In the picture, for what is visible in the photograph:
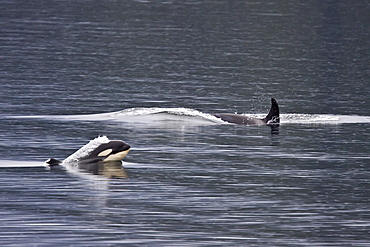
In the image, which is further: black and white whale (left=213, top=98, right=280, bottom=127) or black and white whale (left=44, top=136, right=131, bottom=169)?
black and white whale (left=213, top=98, right=280, bottom=127)

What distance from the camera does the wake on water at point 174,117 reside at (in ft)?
116

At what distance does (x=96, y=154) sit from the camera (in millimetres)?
25797

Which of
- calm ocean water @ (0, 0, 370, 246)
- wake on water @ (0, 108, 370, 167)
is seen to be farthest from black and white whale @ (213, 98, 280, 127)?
calm ocean water @ (0, 0, 370, 246)

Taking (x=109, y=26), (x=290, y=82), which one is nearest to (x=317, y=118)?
(x=290, y=82)

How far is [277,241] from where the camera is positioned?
18516 millimetres

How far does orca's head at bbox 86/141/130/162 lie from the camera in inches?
1012

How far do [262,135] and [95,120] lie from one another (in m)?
5.61

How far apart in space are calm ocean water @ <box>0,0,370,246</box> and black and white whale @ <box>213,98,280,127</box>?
46 centimetres

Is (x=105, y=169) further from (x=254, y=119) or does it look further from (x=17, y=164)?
(x=254, y=119)

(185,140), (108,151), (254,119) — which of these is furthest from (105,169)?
(254,119)

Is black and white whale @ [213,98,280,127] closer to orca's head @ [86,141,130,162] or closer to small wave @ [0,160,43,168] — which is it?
orca's head @ [86,141,130,162]

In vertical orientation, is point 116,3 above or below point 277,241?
above

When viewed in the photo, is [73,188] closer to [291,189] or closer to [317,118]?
[291,189]

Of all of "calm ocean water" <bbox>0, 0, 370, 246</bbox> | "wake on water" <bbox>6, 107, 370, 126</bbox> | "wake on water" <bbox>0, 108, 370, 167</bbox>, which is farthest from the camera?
"wake on water" <bbox>6, 107, 370, 126</bbox>
